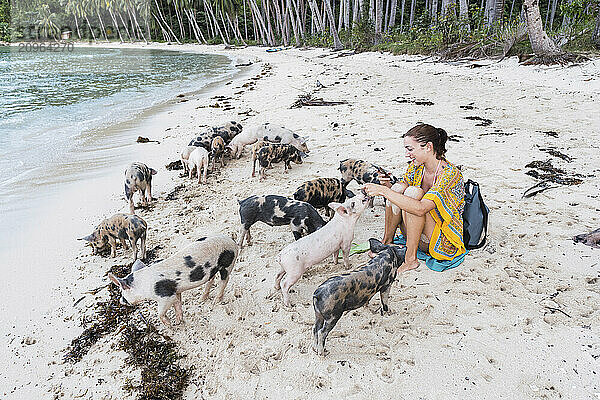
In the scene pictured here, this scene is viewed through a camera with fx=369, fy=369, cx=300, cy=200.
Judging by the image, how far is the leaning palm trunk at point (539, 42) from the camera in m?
14.2

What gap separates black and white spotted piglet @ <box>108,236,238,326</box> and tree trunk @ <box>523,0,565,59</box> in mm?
15908

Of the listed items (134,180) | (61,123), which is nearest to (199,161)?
(134,180)

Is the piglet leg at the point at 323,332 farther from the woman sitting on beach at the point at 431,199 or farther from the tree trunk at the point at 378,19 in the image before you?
the tree trunk at the point at 378,19

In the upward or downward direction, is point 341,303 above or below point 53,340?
above

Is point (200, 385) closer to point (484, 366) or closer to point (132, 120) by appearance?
point (484, 366)

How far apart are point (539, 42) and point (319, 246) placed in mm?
15721

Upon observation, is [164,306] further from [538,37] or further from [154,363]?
[538,37]

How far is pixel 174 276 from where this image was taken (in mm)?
3531

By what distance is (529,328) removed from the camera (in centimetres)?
327

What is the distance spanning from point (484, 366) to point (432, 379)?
46 cm

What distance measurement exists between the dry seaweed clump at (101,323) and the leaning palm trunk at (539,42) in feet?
54.5

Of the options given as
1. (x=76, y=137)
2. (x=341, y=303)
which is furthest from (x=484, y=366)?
(x=76, y=137)

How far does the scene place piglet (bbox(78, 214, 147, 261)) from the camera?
15.0ft

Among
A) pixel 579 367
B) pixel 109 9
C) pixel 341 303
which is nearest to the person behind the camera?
pixel 579 367
